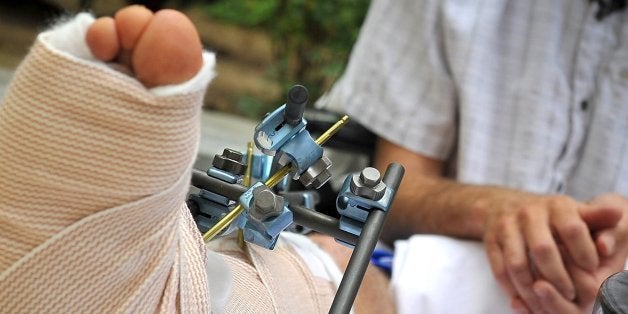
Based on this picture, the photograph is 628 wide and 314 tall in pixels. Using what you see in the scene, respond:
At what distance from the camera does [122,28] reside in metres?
0.36

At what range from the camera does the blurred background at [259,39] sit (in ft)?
7.38

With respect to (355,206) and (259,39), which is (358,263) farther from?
(259,39)

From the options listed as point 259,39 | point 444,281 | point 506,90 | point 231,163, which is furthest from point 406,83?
point 259,39

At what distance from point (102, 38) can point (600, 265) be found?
55 cm

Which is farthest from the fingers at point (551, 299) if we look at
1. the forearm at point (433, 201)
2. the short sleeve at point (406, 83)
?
the short sleeve at point (406, 83)

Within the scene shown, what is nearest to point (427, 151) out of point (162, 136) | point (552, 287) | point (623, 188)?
point (623, 188)

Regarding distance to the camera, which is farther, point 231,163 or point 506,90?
point 506,90

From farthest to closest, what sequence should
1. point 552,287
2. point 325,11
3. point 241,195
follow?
point 325,11, point 552,287, point 241,195

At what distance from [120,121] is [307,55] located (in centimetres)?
202

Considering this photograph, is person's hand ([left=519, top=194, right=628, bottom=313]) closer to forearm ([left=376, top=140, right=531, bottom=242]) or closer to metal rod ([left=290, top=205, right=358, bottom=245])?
forearm ([left=376, top=140, right=531, bottom=242])

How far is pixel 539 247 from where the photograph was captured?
697mm

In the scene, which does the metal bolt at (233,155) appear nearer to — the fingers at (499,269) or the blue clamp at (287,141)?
the blue clamp at (287,141)

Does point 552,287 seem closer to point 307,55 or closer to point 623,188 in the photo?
point 623,188

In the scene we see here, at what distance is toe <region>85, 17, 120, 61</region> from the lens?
356mm
